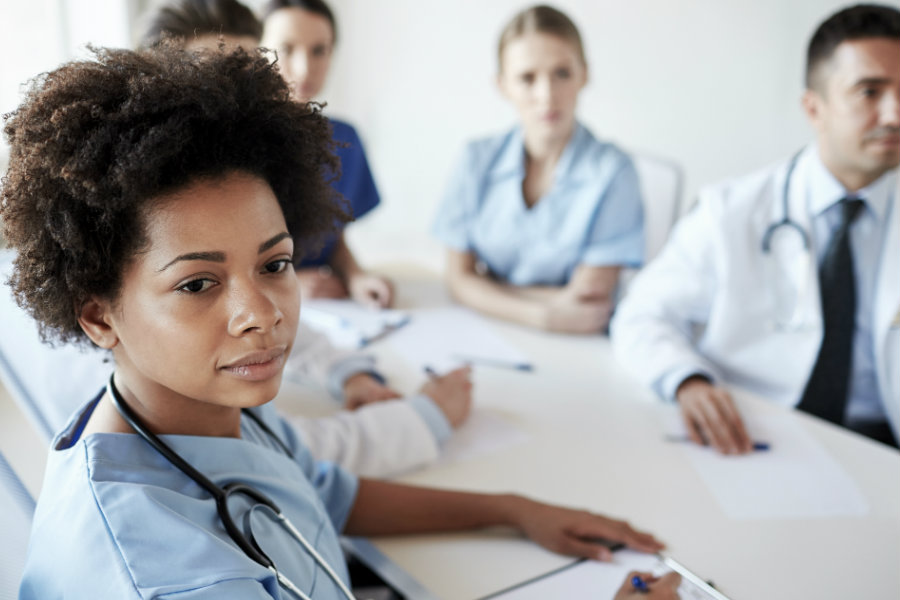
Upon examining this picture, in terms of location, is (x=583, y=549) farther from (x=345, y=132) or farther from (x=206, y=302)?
(x=345, y=132)

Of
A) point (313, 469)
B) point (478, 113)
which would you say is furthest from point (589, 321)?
point (478, 113)

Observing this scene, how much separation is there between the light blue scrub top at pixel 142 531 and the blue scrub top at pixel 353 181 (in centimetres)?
129

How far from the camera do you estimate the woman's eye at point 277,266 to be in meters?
0.69

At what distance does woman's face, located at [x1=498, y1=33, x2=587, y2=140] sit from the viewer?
A: 1.78 metres

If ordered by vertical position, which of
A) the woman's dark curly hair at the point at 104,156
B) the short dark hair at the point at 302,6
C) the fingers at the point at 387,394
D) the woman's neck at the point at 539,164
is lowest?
the fingers at the point at 387,394

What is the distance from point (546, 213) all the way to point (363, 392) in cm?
86

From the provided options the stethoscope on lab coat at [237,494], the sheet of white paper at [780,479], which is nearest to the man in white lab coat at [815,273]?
the sheet of white paper at [780,479]

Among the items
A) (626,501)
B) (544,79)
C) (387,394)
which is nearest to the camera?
(626,501)

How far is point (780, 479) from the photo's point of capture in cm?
102

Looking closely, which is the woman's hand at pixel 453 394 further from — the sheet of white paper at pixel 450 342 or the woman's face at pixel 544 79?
the woman's face at pixel 544 79

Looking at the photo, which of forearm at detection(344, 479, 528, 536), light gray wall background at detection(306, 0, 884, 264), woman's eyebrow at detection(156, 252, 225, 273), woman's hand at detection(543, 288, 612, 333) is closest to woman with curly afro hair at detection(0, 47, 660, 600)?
woman's eyebrow at detection(156, 252, 225, 273)

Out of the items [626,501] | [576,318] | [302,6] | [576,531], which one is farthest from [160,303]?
[302,6]

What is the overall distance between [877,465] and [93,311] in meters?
1.04

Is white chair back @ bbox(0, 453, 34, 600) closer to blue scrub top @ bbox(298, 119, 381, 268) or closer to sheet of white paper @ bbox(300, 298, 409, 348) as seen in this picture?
sheet of white paper @ bbox(300, 298, 409, 348)
